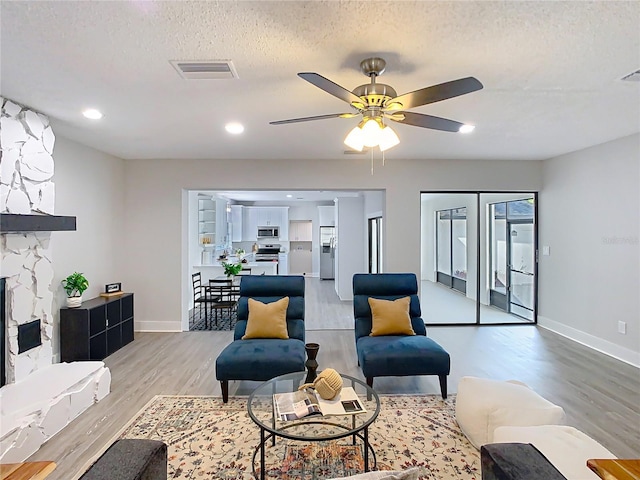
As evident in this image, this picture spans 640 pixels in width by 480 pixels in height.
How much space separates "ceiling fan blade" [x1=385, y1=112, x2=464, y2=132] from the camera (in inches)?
95.8

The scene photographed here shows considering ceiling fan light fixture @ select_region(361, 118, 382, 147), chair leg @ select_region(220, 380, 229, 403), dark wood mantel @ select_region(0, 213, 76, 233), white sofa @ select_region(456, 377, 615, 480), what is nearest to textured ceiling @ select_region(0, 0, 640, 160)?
ceiling fan light fixture @ select_region(361, 118, 382, 147)

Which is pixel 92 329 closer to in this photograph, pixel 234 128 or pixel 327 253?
pixel 234 128

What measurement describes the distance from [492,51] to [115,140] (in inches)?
166

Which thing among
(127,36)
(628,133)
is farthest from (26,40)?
(628,133)

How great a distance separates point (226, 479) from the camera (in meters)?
2.26

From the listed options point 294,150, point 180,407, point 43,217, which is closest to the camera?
point 180,407

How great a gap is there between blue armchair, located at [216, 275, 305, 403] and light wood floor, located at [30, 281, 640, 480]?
406 millimetres

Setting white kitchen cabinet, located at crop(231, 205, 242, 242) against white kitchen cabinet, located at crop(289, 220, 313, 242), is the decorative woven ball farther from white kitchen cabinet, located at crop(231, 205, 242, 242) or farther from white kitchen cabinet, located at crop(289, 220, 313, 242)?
white kitchen cabinet, located at crop(289, 220, 313, 242)

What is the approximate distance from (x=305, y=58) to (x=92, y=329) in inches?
154

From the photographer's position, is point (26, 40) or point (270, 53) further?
point (270, 53)

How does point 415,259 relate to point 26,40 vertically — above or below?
below

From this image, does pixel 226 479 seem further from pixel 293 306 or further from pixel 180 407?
pixel 293 306

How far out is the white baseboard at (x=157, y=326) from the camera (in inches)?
220

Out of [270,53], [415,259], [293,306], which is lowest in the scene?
Answer: [293,306]
